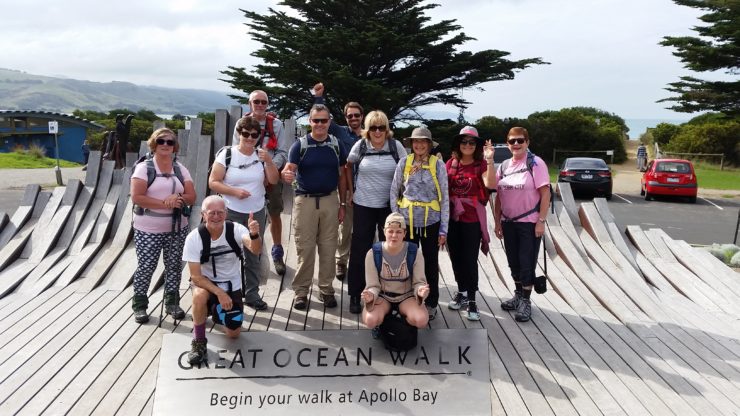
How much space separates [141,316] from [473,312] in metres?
2.85

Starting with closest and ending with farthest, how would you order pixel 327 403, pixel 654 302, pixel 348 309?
1. pixel 327 403
2. pixel 348 309
3. pixel 654 302

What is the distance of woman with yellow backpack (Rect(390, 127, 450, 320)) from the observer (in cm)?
462

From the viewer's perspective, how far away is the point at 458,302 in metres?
5.33

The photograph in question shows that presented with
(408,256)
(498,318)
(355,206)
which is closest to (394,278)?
(408,256)

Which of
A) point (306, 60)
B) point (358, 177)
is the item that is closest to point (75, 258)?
point (358, 177)

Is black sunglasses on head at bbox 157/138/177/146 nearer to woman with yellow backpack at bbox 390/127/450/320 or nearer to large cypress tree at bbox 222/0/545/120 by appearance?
woman with yellow backpack at bbox 390/127/450/320

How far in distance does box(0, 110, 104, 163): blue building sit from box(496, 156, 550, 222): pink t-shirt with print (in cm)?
4027

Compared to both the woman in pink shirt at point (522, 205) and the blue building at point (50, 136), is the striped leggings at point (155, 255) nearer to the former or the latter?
the woman in pink shirt at point (522, 205)

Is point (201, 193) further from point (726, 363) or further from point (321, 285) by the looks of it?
point (726, 363)

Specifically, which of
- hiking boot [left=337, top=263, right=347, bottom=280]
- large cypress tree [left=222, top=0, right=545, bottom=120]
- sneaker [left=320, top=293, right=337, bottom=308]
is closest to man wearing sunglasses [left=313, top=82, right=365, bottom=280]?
hiking boot [left=337, top=263, right=347, bottom=280]

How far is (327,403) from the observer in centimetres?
365

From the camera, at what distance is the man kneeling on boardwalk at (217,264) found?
416 cm

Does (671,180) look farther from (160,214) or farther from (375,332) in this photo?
(160,214)

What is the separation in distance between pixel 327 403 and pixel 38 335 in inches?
107
